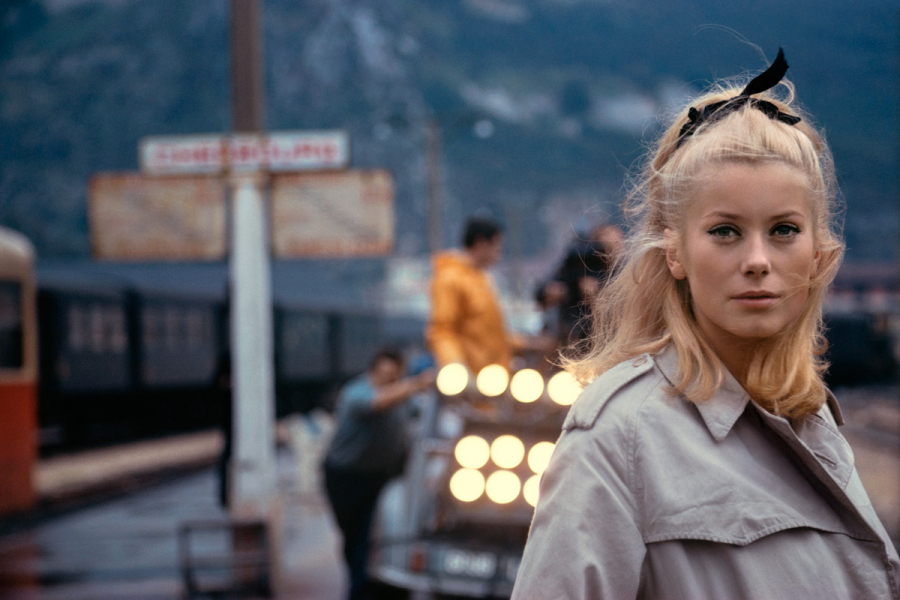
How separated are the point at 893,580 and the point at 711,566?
0.30 metres

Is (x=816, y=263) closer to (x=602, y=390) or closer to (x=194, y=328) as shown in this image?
(x=602, y=390)

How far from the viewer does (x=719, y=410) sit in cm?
127

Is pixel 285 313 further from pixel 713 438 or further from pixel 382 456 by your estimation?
pixel 713 438

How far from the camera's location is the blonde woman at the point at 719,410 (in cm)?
118

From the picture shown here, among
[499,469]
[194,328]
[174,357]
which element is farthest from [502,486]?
[194,328]

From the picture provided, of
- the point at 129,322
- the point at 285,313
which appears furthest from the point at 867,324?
the point at 129,322

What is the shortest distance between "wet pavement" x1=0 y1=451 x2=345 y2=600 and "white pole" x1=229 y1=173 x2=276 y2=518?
550 millimetres

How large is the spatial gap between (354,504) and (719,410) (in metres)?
5.15

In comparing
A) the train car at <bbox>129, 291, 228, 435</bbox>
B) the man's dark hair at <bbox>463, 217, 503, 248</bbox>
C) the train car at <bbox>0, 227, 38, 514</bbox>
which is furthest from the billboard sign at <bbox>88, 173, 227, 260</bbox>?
the train car at <bbox>129, 291, 228, 435</bbox>

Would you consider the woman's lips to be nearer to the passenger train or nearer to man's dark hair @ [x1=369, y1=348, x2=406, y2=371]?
man's dark hair @ [x1=369, y1=348, x2=406, y2=371]

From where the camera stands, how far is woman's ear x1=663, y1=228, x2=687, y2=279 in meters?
1.39

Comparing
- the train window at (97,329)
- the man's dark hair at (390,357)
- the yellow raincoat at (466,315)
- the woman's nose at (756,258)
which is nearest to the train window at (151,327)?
the train window at (97,329)

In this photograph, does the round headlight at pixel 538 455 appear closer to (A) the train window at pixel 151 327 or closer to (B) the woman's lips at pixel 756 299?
(B) the woman's lips at pixel 756 299

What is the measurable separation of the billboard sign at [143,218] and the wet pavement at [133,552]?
2.03m
